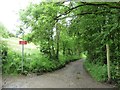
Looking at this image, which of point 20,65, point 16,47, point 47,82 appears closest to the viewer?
point 47,82

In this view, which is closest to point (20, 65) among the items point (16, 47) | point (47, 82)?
point (47, 82)

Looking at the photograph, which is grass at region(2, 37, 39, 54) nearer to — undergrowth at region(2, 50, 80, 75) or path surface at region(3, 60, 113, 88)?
undergrowth at region(2, 50, 80, 75)

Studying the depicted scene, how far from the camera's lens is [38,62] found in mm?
17484

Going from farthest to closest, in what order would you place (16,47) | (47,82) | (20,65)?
(16,47)
(20,65)
(47,82)

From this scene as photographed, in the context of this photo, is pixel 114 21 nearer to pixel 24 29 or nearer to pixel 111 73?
pixel 111 73

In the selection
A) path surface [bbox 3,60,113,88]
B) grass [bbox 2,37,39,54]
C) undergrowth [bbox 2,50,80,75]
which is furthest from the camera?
grass [bbox 2,37,39,54]

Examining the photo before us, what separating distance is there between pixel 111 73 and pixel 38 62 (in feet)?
20.0

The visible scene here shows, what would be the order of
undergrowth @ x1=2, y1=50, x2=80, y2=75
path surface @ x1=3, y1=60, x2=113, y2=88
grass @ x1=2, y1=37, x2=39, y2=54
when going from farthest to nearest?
grass @ x1=2, y1=37, x2=39, y2=54 < undergrowth @ x1=2, y1=50, x2=80, y2=75 < path surface @ x1=3, y1=60, x2=113, y2=88

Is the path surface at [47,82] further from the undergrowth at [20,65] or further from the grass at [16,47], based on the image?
the grass at [16,47]

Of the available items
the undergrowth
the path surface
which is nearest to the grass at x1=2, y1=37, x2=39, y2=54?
the undergrowth

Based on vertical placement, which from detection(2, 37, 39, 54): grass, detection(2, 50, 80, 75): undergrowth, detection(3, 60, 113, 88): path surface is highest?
detection(2, 37, 39, 54): grass

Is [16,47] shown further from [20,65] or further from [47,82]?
[47,82]

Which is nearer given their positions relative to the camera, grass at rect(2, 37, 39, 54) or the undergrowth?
the undergrowth

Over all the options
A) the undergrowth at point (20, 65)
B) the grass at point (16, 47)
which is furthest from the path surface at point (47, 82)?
the grass at point (16, 47)
